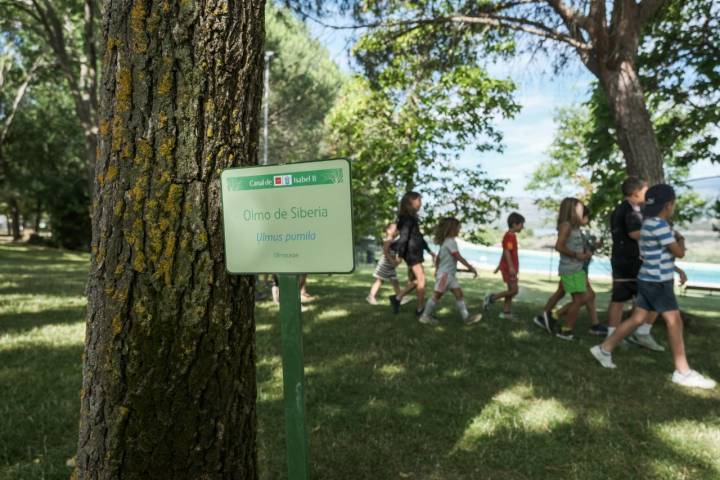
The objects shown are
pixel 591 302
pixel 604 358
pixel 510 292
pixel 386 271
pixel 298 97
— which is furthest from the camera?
pixel 298 97

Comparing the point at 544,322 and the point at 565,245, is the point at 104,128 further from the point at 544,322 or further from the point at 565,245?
the point at 544,322

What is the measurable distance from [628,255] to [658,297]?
4.70ft

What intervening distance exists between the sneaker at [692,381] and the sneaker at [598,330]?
2211mm

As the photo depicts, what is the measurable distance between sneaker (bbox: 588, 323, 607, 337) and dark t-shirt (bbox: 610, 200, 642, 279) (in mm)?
975

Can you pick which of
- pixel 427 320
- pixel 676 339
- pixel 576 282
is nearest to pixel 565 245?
pixel 576 282

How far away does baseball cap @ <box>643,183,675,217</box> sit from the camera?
15.0 feet

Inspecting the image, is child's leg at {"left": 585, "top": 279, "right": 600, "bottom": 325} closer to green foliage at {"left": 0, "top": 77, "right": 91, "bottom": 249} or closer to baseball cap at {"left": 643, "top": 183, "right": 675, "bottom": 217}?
baseball cap at {"left": 643, "top": 183, "right": 675, "bottom": 217}

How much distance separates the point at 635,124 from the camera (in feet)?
23.3

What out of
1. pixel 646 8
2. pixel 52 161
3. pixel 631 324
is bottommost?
pixel 631 324

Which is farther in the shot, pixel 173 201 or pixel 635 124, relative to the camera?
pixel 635 124

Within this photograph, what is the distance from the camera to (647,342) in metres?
5.79

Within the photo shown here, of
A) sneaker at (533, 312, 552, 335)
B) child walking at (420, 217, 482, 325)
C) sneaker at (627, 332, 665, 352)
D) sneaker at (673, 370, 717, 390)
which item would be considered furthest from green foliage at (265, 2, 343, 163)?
sneaker at (673, 370, 717, 390)

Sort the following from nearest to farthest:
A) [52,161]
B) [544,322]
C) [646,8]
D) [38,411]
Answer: [38,411] → [544,322] → [646,8] → [52,161]

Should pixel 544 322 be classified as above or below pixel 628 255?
below
